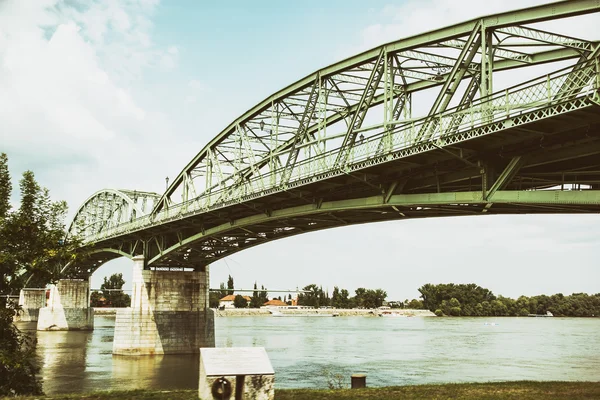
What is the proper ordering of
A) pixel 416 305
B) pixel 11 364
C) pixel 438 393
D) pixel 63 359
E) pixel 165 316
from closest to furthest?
pixel 438 393 < pixel 11 364 < pixel 63 359 < pixel 165 316 < pixel 416 305

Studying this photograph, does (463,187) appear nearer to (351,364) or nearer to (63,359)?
(351,364)

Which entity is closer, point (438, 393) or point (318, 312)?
point (438, 393)

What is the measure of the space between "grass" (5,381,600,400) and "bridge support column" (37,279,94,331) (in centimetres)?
Answer: 6768

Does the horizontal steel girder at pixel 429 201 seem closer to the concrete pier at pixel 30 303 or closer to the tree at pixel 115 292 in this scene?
the concrete pier at pixel 30 303

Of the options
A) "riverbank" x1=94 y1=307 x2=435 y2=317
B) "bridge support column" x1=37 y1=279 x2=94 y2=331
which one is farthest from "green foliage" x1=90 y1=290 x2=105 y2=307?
"bridge support column" x1=37 y1=279 x2=94 y2=331

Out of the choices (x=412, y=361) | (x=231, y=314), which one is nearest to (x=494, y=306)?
(x=231, y=314)

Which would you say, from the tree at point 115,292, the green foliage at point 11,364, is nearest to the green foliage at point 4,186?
the green foliage at point 11,364

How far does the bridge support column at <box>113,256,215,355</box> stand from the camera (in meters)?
48.1

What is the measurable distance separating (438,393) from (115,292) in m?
157

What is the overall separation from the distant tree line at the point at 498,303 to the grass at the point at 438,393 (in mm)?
148951

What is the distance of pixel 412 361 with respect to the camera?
43.2 meters

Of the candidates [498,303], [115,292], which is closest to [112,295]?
[115,292]

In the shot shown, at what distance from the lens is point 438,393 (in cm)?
1706

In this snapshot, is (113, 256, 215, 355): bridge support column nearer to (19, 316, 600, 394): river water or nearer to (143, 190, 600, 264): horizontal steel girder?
(19, 316, 600, 394): river water
